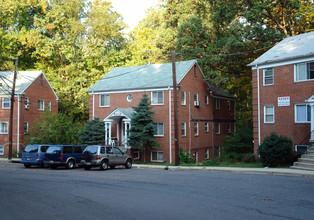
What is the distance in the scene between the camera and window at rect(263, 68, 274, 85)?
86.4ft

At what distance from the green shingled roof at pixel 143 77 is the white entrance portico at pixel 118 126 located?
10.4 ft

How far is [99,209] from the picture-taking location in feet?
32.0

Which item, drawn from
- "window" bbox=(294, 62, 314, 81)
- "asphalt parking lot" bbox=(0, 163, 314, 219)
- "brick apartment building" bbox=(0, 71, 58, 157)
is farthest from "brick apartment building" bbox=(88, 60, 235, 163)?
"asphalt parking lot" bbox=(0, 163, 314, 219)

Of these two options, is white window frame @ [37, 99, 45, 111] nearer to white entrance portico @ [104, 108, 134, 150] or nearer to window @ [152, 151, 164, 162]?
white entrance portico @ [104, 108, 134, 150]

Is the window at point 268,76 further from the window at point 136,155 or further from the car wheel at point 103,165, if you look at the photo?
the window at point 136,155

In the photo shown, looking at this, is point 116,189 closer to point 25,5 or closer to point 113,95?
point 113,95

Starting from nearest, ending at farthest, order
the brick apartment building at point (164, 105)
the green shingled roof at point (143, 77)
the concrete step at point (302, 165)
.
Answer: the concrete step at point (302, 165) → the brick apartment building at point (164, 105) → the green shingled roof at point (143, 77)

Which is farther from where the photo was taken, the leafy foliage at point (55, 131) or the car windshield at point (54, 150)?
the leafy foliage at point (55, 131)

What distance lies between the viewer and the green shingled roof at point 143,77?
33.6 m

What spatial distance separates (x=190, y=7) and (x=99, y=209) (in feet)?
126

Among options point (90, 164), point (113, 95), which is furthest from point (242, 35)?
point (90, 164)

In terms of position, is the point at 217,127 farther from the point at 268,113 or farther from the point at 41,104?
the point at 41,104

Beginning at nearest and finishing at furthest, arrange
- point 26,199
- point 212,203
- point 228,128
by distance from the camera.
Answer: point 212,203, point 26,199, point 228,128

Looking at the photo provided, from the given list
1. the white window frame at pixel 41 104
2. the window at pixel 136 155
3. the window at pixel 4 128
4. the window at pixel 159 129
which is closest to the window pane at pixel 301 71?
the window at pixel 159 129
